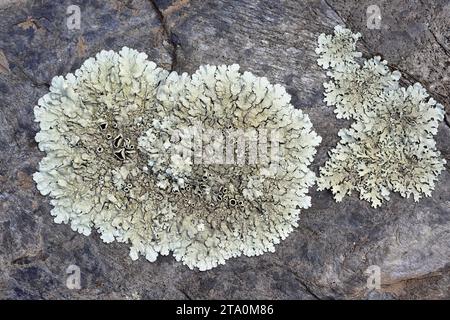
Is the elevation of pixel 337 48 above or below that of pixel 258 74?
above

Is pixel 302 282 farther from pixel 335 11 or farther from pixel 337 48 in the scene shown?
pixel 335 11

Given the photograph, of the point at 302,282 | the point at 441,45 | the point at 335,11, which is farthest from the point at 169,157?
the point at 441,45

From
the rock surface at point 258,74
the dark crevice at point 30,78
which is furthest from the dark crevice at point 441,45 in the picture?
the dark crevice at point 30,78

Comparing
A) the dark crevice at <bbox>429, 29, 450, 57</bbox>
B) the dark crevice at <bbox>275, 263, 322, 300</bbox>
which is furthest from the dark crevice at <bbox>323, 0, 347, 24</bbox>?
the dark crevice at <bbox>275, 263, 322, 300</bbox>

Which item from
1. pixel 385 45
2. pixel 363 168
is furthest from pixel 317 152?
pixel 385 45

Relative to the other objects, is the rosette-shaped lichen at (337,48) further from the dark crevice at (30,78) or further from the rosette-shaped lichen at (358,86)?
the dark crevice at (30,78)

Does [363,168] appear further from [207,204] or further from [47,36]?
[47,36]
